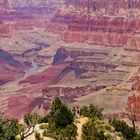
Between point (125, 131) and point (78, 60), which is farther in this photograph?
point (78, 60)

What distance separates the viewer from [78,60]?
148 meters

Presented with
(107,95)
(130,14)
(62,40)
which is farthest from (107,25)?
(107,95)

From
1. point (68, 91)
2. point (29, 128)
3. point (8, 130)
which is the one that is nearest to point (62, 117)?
point (29, 128)

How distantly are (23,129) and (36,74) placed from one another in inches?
4141

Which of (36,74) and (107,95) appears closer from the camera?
(107,95)

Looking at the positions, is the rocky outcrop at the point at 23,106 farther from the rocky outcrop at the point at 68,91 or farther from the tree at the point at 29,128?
the tree at the point at 29,128

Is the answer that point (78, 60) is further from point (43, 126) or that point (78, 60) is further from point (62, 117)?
point (62, 117)

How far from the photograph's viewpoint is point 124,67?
130 m

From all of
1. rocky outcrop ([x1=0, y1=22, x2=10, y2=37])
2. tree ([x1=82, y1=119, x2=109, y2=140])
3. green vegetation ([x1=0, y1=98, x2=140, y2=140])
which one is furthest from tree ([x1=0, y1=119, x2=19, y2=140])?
rocky outcrop ([x1=0, y1=22, x2=10, y2=37])

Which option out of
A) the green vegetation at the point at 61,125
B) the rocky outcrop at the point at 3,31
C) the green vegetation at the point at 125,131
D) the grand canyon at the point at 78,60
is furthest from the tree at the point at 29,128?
the rocky outcrop at the point at 3,31

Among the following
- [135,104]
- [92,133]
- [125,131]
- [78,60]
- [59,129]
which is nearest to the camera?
[92,133]

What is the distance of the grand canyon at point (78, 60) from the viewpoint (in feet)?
344

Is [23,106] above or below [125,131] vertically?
below

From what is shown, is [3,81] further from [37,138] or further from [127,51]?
[37,138]
